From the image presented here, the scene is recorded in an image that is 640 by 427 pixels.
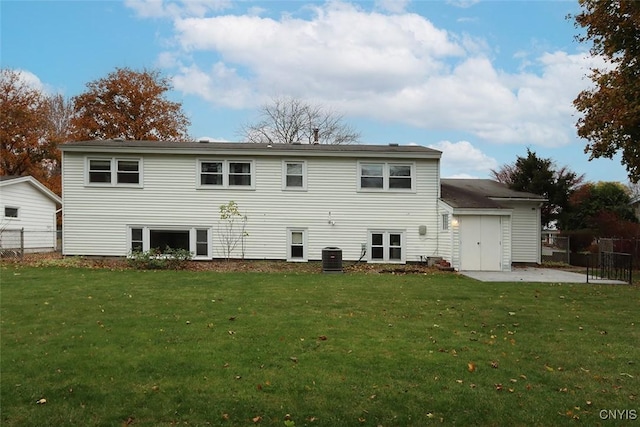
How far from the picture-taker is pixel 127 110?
115ft

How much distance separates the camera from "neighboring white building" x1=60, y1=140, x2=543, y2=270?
17.3 metres

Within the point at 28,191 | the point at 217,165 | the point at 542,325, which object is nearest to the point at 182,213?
the point at 217,165

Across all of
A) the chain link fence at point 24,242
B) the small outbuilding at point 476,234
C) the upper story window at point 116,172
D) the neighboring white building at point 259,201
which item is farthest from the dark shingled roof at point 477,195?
the chain link fence at point 24,242

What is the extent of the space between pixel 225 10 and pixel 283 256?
30.6 ft

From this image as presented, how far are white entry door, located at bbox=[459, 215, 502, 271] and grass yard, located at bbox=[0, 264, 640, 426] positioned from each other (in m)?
6.25

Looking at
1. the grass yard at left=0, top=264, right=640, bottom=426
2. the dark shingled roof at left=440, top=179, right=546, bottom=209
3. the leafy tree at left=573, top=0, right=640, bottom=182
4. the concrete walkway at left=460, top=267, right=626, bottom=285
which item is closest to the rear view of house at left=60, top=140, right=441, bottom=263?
the dark shingled roof at left=440, top=179, right=546, bottom=209

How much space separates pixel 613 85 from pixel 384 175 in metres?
8.16

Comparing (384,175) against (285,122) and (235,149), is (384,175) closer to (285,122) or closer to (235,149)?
(235,149)

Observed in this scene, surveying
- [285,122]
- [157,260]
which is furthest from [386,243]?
[285,122]

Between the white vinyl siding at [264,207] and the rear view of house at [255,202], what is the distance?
1.6 inches

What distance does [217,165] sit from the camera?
1747cm

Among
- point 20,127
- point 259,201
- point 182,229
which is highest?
point 20,127

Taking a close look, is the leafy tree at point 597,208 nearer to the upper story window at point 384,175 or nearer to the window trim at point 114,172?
the upper story window at point 384,175

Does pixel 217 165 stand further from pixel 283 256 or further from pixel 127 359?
pixel 127 359
